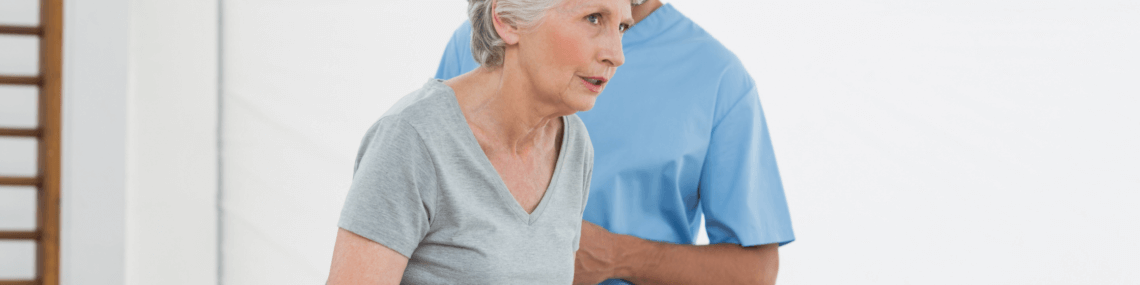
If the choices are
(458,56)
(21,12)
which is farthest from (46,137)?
(458,56)

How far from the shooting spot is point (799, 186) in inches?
61.8

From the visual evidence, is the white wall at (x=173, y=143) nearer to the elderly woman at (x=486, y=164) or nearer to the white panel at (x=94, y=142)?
the white panel at (x=94, y=142)

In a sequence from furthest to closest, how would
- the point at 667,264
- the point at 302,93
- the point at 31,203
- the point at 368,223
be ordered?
1. the point at 31,203
2. the point at 302,93
3. the point at 667,264
4. the point at 368,223

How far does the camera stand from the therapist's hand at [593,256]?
34.2 inches

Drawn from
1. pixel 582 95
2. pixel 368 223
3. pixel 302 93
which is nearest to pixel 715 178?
pixel 582 95

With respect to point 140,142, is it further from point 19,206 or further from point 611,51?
point 611,51

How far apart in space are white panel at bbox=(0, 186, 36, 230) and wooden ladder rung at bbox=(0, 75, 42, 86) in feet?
0.89

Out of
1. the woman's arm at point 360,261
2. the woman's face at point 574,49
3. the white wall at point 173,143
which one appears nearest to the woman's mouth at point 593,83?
the woman's face at point 574,49

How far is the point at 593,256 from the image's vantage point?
0.88m

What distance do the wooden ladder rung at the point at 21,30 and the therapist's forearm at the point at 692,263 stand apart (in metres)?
1.78

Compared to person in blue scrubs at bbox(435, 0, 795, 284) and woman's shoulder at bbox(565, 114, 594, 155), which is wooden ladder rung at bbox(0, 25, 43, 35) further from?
woman's shoulder at bbox(565, 114, 594, 155)

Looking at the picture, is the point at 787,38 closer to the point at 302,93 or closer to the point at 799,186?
the point at 799,186

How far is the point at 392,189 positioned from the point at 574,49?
0.61 ft

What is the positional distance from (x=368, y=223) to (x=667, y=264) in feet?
1.65
